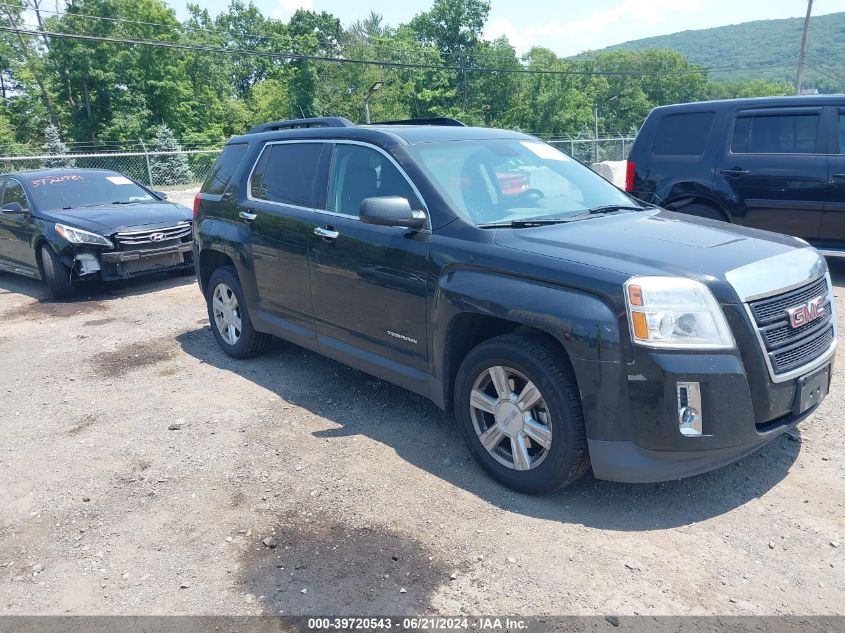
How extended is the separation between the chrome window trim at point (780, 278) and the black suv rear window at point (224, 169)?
4.06 metres

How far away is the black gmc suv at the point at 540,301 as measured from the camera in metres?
3.01

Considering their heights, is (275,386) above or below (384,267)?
below

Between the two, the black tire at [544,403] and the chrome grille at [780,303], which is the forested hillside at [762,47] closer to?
the chrome grille at [780,303]

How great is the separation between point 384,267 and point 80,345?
4.15 meters

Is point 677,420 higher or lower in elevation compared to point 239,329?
higher

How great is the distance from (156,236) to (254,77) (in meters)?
63.1

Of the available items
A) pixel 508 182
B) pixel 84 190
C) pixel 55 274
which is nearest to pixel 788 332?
pixel 508 182

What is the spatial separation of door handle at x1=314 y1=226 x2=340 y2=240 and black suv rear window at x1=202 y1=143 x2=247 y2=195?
1497mm

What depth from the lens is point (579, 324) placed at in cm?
309

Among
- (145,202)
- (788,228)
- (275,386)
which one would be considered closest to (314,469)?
(275,386)

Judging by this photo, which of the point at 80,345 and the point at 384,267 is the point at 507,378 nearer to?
the point at 384,267

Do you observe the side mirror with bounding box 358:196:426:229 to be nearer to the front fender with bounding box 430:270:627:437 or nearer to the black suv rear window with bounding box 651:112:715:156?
the front fender with bounding box 430:270:627:437

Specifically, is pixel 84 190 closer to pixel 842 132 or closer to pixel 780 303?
pixel 780 303

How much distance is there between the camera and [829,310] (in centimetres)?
361
